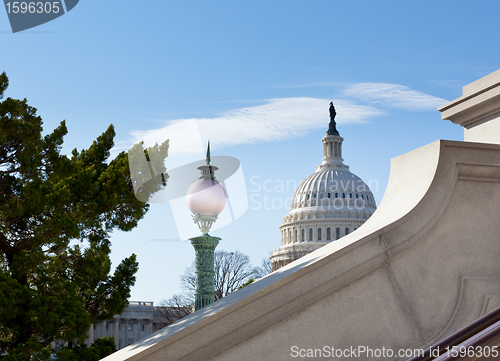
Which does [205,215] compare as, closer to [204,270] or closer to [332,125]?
[204,270]

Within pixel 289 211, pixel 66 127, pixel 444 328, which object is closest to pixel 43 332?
pixel 66 127

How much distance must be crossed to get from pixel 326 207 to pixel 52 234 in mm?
89302

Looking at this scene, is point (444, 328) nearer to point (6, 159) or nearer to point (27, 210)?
point (27, 210)

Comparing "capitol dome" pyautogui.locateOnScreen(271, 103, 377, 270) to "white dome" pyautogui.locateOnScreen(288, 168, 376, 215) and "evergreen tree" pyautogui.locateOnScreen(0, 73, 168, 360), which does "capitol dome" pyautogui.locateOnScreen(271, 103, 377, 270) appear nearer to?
"white dome" pyautogui.locateOnScreen(288, 168, 376, 215)

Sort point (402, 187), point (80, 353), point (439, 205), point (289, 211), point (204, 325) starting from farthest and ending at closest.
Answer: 1. point (289, 211)
2. point (80, 353)
3. point (402, 187)
4. point (439, 205)
5. point (204, 325)

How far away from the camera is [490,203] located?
3.46m

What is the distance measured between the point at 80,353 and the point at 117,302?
117cm

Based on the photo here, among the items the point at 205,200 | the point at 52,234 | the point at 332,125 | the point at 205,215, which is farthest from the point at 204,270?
the point at 332,125

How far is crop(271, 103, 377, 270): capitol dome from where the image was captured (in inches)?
3698

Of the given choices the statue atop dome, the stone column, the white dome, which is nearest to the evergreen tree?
the stone column

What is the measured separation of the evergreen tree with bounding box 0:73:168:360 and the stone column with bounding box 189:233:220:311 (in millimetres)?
3718

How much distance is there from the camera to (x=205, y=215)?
44.8 feet

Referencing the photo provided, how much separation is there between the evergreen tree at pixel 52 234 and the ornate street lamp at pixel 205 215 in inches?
86.9

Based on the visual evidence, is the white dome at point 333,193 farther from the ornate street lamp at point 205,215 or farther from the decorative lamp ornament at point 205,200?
the decorative lamp ornament at point 205,200
